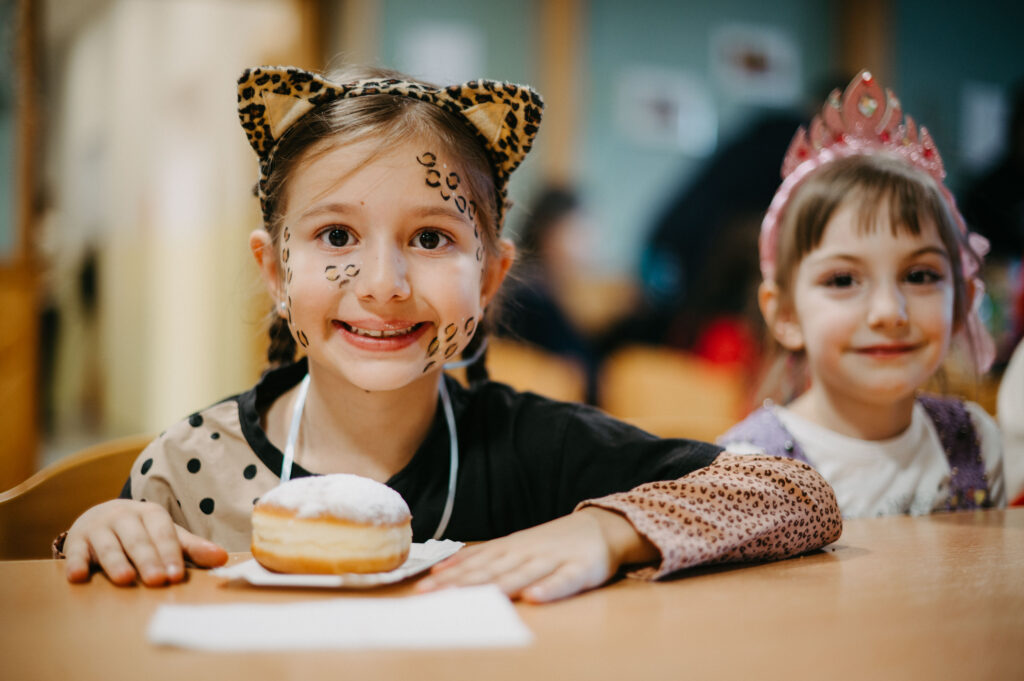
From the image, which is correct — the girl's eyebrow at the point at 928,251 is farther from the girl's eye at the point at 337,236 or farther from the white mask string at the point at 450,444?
the girl's eye at the point at 337,236

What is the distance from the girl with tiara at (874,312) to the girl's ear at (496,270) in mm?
500

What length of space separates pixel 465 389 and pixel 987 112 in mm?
5518

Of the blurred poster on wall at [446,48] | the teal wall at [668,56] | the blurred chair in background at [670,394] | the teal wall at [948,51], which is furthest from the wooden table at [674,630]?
A: the teal wall at [948,51]

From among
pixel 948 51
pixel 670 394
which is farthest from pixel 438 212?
pixel 948 51

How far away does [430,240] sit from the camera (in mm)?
1054

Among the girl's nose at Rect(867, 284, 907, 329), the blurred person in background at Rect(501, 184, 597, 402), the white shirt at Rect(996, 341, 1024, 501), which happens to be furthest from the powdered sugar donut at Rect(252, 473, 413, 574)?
the blurred person in background at Rect(501, 184, 597, 402)

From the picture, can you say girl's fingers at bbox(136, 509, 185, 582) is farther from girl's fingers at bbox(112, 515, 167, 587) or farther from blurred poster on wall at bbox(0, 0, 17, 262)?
blurred poster on wall at bbox(0, 0, 17, 262)

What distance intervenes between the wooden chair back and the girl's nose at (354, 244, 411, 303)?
1.64 feet

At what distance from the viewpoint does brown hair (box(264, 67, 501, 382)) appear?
1.06 meters

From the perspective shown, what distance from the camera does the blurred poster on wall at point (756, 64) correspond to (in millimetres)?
5270

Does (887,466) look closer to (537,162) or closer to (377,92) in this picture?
(377,92)

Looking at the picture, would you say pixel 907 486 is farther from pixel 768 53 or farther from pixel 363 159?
pixel 768 53

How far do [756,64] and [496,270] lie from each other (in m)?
4.69

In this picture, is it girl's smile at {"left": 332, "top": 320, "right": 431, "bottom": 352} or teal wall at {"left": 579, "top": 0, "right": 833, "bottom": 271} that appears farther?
teal wall at {"left": 579, "top": 0, "right": 833, "bottom": 271}
